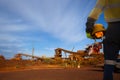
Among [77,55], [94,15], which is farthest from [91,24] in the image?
[77,55]

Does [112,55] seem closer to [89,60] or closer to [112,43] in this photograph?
[112,43]

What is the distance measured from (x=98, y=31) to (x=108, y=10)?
35 cm

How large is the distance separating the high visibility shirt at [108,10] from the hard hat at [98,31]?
0.14 m

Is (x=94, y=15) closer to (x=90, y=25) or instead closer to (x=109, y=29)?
(x=90, y=25)

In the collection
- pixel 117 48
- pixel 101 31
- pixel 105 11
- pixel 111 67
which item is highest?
pixel 105 11

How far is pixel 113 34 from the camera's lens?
3.68 meters

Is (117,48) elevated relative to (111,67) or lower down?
elevated

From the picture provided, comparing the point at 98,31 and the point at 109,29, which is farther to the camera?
the point at 98,31

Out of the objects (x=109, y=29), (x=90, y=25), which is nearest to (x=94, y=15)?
(x=90, y=25)

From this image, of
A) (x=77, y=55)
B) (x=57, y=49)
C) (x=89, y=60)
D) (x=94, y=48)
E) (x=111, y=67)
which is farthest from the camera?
(x=57, y=49)

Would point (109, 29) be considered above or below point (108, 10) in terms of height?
below

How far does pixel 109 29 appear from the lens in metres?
3.76

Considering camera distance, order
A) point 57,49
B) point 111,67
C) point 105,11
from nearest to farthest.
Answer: point 111,67, point 105,11, point 57,49

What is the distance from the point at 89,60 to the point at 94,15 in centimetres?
2811
